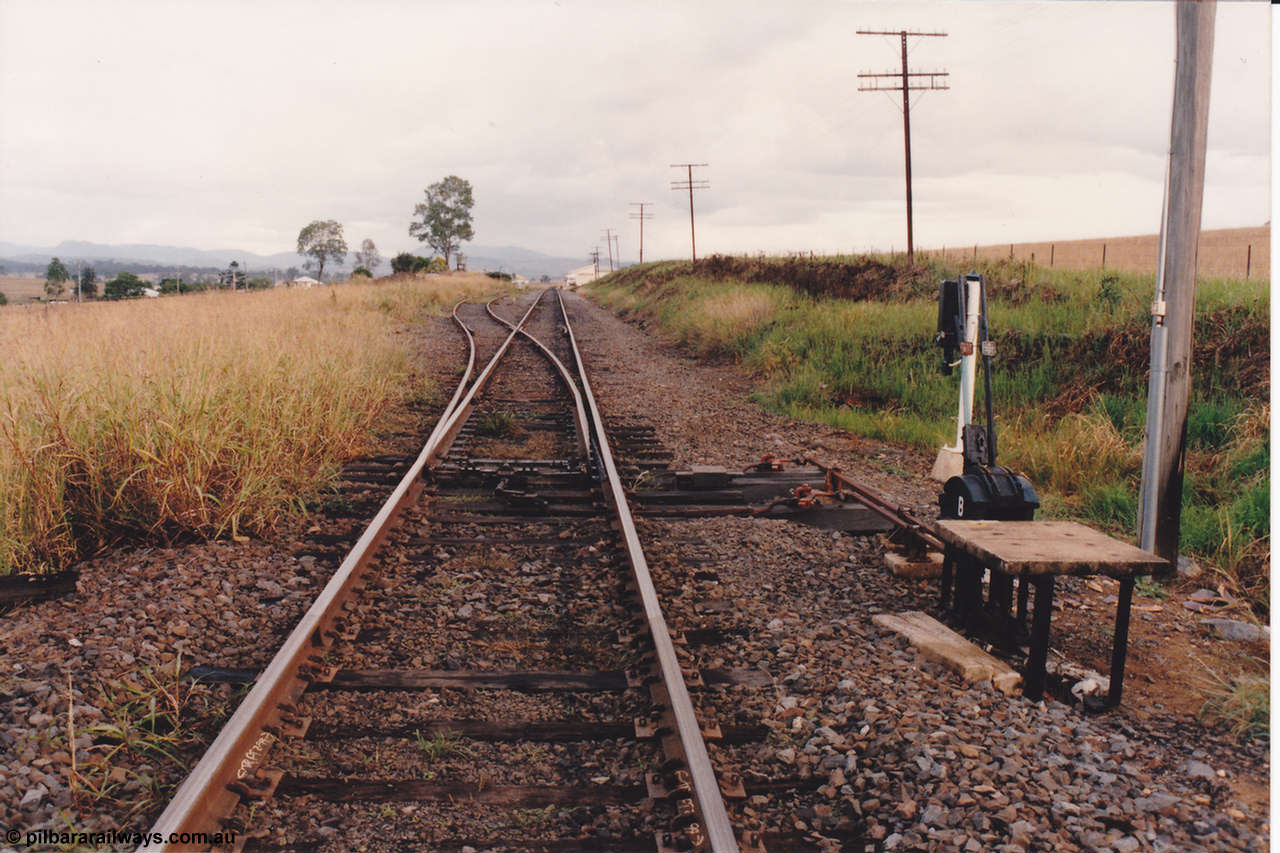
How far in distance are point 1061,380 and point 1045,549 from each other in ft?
19.3

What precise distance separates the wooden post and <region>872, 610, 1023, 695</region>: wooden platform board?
4.94ft

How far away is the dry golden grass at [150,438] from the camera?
13.8 feet

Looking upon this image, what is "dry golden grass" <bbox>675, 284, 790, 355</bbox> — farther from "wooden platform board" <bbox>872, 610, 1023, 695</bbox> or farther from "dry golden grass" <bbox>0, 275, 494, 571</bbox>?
"wooden platform board" <bbox>872, 610, 1023, 695</bbox>

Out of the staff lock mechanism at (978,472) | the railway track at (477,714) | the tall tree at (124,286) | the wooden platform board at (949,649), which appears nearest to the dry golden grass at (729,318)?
the staff lock mechanism at (978,472)

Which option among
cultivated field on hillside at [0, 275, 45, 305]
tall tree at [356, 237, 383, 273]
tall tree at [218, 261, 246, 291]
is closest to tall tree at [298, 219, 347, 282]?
tall tree at [356, 237, 383, 273]

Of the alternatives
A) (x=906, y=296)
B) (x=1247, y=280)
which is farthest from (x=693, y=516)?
(x=906, y=296)

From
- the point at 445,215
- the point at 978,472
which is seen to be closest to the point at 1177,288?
the point at 978,472

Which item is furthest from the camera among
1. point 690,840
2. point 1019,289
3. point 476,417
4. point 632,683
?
point 1019,289

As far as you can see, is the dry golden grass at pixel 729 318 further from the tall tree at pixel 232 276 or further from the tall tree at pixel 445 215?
the tall tree at pixel 445 215

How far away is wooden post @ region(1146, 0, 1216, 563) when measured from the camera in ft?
12.7

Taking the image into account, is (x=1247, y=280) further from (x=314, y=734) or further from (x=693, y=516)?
(x=314, y=734)

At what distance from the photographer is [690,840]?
2.22 metres

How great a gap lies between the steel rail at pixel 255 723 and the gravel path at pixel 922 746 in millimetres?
1460

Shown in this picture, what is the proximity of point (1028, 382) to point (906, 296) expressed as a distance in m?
5.77
